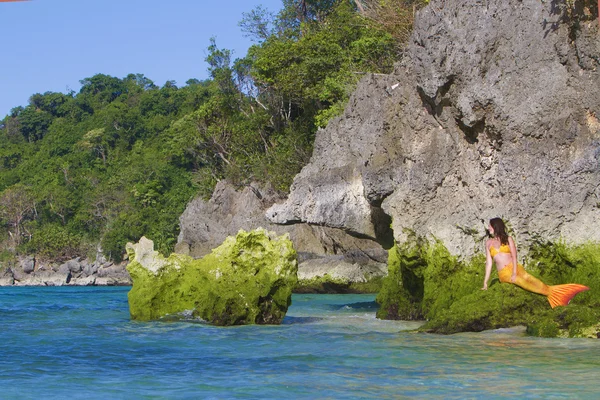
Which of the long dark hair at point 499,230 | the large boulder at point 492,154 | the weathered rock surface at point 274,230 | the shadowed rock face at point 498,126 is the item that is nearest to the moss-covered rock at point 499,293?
the large boulder at point 492,154

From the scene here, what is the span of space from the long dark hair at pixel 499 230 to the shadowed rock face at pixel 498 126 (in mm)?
975

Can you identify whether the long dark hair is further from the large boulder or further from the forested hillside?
the forested hillside

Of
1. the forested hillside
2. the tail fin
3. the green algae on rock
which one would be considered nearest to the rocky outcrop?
the forested hillside

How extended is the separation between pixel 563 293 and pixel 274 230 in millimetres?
22897

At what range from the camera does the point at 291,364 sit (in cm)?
980

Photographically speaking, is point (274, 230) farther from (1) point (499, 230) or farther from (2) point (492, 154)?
(1) point (499, 230)

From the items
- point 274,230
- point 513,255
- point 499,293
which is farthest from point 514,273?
point 274,230

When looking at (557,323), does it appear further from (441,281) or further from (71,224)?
(71,224)

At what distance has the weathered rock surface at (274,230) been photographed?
28.9 meters

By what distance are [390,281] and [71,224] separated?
178ft

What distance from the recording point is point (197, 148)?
47.2 metres

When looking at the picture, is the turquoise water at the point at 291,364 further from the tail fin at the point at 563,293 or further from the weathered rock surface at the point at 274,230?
the weathered rock surface at the point at 274,230

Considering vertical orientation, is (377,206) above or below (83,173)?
below

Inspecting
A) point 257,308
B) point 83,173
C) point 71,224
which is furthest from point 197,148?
point 257,308
